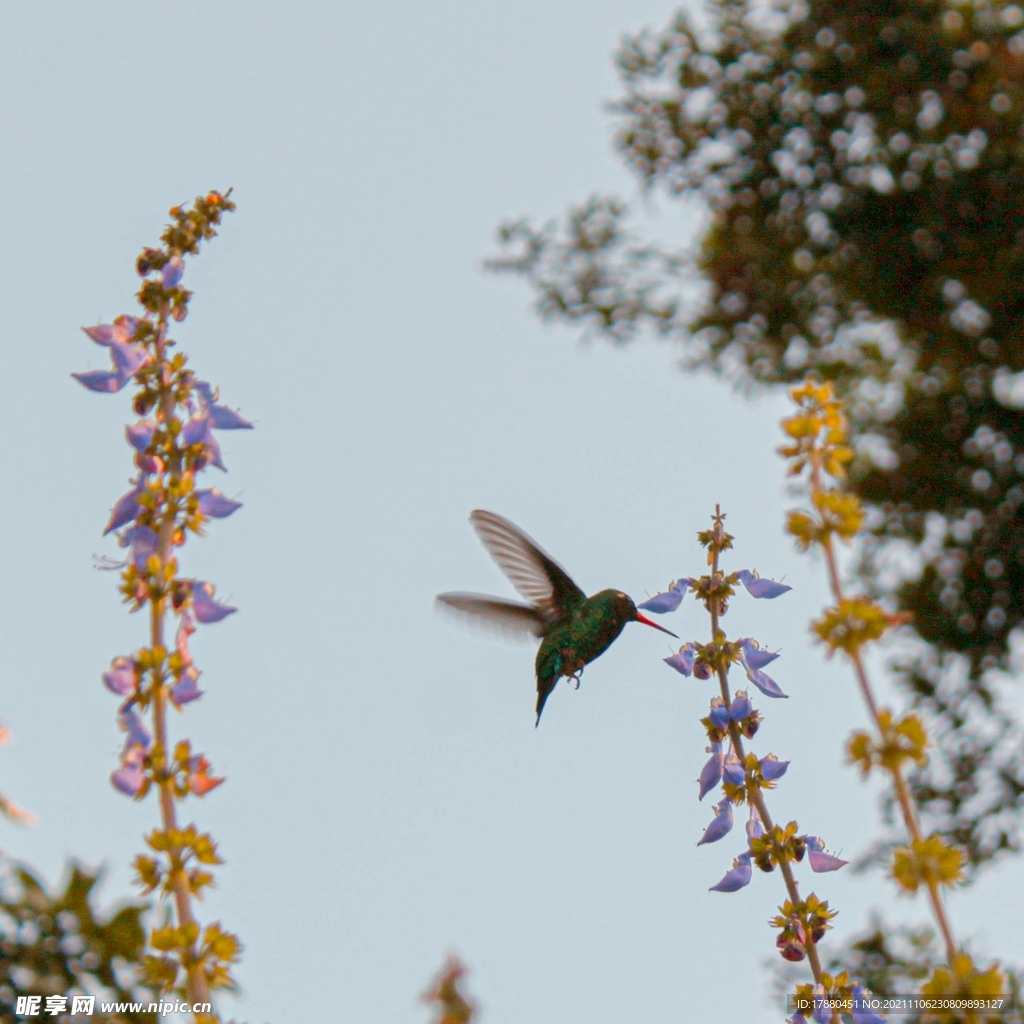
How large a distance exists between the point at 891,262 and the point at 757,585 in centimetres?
823

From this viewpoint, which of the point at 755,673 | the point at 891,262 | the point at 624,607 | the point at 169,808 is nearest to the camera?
the point at 169,808

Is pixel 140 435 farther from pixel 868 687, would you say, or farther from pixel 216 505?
pixel 868 687

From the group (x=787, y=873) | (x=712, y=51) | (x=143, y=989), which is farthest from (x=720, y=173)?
(x=143, y=989)

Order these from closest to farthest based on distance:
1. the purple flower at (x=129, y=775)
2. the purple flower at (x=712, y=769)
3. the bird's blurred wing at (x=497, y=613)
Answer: the purple flower at (x=129, y=775) → the purple flower at (x=712, y=769) → the bird's blurred wing at (x=497, y=613)

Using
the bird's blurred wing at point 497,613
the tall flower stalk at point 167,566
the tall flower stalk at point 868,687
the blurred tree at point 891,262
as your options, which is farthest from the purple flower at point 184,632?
the blurred tree at point 891,262

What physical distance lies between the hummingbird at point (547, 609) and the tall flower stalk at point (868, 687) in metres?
1.98

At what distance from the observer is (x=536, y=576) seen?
12.6 ft

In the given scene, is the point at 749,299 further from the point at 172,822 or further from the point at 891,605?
the point at 172,822

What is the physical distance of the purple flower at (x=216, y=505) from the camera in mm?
2109

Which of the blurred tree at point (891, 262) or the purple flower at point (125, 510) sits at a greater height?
the blurred tree at point (891, 262)

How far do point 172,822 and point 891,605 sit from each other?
8.94 metres

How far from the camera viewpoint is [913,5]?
9.96m

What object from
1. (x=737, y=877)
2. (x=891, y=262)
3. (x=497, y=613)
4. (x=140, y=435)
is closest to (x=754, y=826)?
(x=737, y=877)

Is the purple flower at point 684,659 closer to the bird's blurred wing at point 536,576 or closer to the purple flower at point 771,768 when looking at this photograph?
the purple flower at point 771,768
